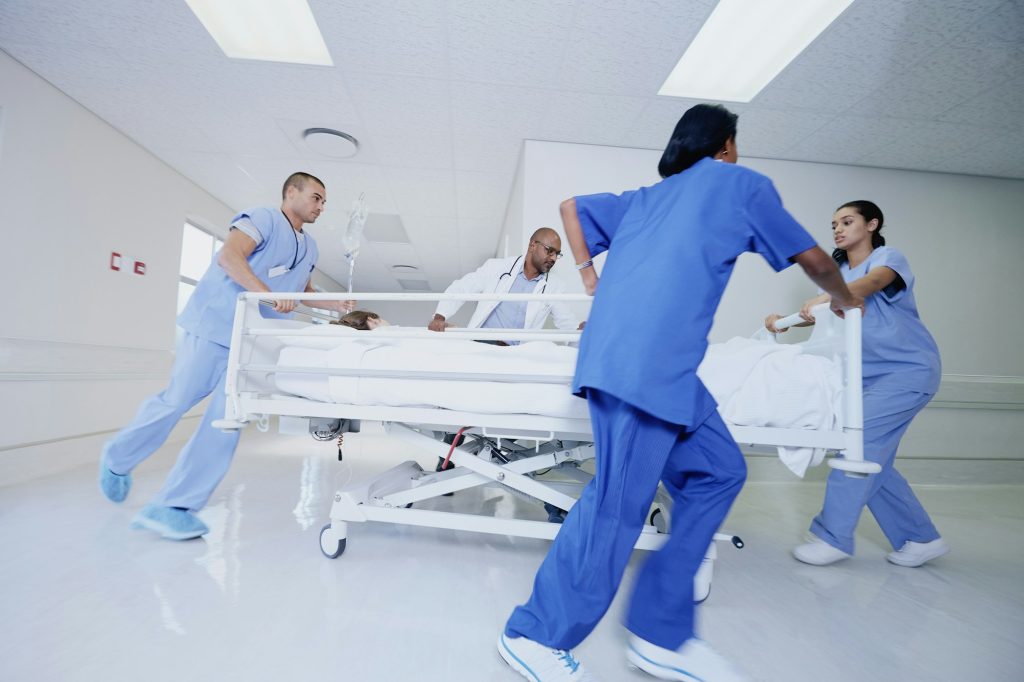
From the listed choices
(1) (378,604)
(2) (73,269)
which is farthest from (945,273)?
(2) (73,269)

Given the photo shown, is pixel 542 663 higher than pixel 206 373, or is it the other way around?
pixel 206 373

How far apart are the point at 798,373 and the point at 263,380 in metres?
1.87

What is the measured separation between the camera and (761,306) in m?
4.04

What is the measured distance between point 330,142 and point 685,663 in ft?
13.6

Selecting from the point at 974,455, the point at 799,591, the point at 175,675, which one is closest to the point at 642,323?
the point at 175,675

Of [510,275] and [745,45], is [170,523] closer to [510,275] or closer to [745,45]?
[510,275]

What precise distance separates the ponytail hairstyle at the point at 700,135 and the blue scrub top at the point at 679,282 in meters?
0.05

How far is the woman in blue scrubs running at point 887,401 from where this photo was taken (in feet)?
6.86

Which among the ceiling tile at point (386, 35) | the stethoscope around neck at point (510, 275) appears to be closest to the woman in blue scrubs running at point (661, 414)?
the stethoscope around neck at point (510, 275)

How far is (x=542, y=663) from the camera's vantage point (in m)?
1.15

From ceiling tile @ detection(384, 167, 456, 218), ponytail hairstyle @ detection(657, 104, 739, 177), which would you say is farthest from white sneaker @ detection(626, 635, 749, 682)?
ceiling tile @ detection(384, 167, 456, 218)

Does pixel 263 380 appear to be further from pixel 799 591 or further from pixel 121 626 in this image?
pixel 799 591

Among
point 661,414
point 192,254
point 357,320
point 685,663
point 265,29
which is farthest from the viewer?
point 192,254

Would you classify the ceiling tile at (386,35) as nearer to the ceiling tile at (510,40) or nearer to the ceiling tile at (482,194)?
the ceiling tile at (510,40)
